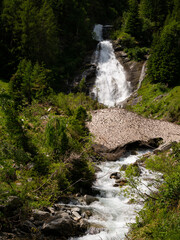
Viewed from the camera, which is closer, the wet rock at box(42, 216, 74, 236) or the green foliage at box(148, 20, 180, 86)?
the wet rock at box(42, 216, 74, 236)

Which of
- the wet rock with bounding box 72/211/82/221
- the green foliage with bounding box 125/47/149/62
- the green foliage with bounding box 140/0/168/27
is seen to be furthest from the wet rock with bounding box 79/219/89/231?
the green foliage with bounding box 140/0/168/27

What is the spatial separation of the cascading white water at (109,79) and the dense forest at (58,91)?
10.6 ft

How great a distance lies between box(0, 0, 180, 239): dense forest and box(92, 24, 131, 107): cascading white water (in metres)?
3.24

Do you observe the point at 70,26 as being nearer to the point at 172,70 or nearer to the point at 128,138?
the point at 172,70

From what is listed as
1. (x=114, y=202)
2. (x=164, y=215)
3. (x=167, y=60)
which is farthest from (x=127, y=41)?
(x=164, y=215)

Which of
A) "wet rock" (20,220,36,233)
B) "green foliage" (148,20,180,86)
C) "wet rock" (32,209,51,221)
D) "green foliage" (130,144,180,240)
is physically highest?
"green foliage" (148,20,180,86)

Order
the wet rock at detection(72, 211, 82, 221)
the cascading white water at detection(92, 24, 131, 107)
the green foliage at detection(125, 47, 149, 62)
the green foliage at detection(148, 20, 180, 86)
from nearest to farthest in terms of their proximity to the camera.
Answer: the wet rock at detection(72, 211, 82, 221), the green foliage at detection(148, 20, 180, 86), the cascading white water at detection(92, 24, 131, 107), the green foliage at detection(125, 47, 149, 62)

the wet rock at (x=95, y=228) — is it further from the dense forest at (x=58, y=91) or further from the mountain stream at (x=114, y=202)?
the dense forest at (x=58, y=91)

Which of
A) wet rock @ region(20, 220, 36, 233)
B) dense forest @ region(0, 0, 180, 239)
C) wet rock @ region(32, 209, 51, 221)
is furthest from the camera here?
wet rock @ region(32, 209, 51, 221)

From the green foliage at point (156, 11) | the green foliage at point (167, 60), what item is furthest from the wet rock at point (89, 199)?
the green foliage at point (156, 11)

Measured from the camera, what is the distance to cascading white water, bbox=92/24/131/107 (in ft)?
124

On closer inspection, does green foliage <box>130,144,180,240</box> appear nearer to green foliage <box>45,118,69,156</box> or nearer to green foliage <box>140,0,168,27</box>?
green foliage <box>45,118,69,156</box>

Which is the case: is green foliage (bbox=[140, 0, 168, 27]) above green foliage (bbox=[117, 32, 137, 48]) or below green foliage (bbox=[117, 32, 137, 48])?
above

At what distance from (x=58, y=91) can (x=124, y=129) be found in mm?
19675
